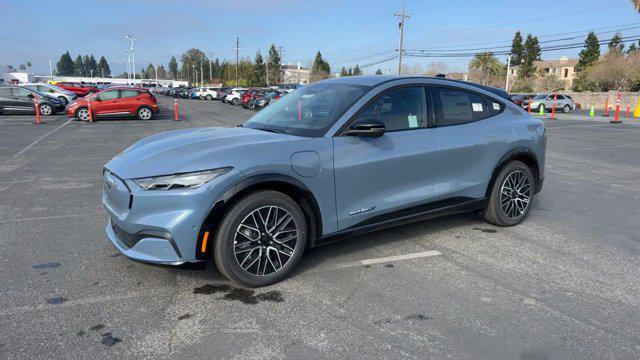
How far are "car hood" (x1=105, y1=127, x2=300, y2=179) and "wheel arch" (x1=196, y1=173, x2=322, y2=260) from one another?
0.17 meters

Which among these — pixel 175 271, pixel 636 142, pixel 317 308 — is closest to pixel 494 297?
pixel 317 308

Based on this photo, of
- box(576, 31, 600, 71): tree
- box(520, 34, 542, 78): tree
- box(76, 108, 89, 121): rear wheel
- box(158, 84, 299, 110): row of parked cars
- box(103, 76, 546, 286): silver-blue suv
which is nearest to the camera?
box(103, 76, 546, 286): silver-blue suv

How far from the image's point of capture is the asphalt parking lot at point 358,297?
2.96 metres

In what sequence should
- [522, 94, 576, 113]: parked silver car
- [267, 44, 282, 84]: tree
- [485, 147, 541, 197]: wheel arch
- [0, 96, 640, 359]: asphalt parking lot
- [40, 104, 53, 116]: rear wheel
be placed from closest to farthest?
[0, 96, 640, 359]: asphalt parking lot, [485, 147, 541, 197]: wheel arch, [40, 104, 53, 116]: rear wheel, [522, 94, 576, 113]: parked silver car, [267, 44, 282, 84]: tree

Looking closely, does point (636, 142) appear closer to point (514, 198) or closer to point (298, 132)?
point (514, 198)

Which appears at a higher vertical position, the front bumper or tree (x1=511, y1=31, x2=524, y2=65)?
tree (x1=511, y1=31, x2=524, y2=65)

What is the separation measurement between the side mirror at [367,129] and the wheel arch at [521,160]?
5.94ft

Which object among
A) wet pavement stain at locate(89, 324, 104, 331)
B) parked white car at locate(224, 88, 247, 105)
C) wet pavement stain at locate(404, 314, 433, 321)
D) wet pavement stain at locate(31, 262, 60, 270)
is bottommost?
wet pavement stain at locate(404, 314, 433, 321)

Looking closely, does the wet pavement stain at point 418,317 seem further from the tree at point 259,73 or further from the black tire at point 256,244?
the tree at point 259,73

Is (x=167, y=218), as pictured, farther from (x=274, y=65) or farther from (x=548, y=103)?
(x=274, y=65)

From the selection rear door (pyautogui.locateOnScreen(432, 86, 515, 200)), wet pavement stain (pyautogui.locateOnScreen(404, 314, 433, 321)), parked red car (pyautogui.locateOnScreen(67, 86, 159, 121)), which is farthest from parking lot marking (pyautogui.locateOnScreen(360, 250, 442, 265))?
parked red car (pyautogui.locateOnScreen(67, 86, 159, 121))

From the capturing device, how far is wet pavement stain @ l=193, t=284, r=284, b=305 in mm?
3574

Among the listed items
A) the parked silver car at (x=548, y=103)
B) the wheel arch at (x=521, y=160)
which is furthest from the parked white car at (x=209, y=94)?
the wheel arch at (x=521, y=160)

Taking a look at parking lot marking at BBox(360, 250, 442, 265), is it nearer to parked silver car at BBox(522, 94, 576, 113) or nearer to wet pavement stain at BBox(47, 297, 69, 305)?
wet pavement stain at BBox(47, 297, 69, 305)
